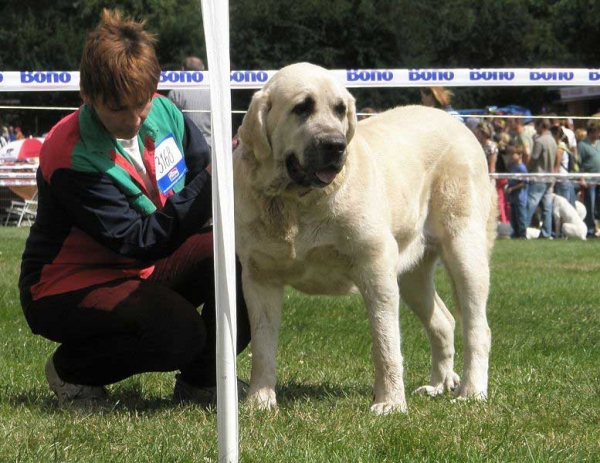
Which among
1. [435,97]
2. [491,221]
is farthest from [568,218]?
[491,221]

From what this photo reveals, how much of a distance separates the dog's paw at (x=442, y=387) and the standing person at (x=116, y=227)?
0.96 metres

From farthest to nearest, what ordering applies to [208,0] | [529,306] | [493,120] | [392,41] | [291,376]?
[392,41] → [493,120] → [529,306] → [291,376] → [208,0]

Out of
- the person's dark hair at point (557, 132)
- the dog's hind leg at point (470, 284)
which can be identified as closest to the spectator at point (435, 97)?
the dog's hind leg at point (470, 284)

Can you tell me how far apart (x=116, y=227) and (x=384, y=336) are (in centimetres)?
110

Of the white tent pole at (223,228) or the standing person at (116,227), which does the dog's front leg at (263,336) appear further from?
the white tent pole at (223,228)

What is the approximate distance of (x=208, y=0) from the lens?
2391 millimetres

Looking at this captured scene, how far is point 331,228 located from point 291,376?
1.15 meters

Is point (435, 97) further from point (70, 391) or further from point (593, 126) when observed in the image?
point (593, 126)

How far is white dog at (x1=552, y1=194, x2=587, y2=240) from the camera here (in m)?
16.1

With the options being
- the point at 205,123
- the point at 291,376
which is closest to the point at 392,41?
the point at 205,123

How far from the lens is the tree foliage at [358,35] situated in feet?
129

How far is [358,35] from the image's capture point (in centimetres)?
4022

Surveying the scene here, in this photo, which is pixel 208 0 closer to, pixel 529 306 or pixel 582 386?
pixel 582 386

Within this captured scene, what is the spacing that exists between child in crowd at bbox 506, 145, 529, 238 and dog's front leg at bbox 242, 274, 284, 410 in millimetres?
12168
